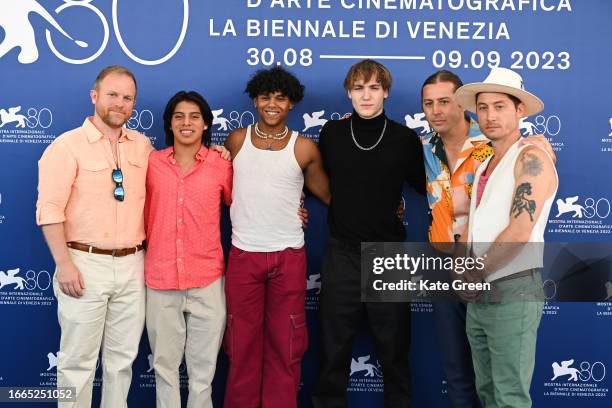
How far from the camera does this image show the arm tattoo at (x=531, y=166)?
2.28 m

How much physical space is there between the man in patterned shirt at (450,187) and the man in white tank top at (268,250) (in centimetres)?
58

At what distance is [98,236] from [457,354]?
180 centimetres

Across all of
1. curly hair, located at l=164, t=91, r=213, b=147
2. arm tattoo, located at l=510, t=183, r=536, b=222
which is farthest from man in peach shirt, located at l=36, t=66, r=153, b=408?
arm tattoo, located at l=510, t=183, r=536, b=222

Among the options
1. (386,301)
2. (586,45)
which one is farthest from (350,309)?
(586,45)

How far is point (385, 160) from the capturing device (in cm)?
293

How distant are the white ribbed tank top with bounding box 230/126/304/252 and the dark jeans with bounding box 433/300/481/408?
2.74 feet

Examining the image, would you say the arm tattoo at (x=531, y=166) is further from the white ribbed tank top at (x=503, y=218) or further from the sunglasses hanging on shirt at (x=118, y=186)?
the sunglasses hanging on shirt at (x=118, y=186)

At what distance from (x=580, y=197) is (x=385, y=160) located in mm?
1217

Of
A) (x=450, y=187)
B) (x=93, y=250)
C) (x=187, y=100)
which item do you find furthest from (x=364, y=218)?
(x=93, y=250)

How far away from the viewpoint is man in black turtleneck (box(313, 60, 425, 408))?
2.94 metres

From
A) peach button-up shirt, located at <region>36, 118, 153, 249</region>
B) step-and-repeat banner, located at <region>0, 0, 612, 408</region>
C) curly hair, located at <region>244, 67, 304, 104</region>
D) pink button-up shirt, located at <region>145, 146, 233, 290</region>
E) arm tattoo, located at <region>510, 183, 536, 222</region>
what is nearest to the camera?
arm tattoo, located at <region>510, 183, 536, 222</region>

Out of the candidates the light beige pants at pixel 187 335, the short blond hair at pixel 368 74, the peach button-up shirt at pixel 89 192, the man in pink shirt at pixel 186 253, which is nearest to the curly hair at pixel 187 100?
the man in pink shirt at pixel 186 253

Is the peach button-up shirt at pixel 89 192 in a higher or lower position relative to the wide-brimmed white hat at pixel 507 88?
lower

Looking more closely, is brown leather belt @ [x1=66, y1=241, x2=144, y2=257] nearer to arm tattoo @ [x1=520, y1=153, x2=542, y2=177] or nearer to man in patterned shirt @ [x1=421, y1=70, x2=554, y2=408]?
man in patterned shirt @ [x1=421, y1=70, x2=554, y2=408]
